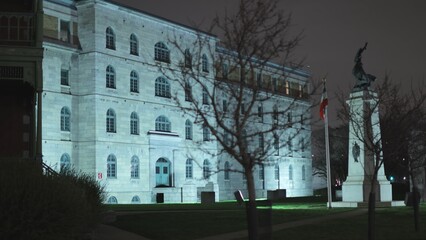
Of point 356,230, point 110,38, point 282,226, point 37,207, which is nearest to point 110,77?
point 110,38

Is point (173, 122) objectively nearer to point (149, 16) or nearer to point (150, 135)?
point (150, 135)

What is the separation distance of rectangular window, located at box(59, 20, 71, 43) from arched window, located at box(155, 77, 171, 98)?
31.1 ft

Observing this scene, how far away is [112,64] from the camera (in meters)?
51.0

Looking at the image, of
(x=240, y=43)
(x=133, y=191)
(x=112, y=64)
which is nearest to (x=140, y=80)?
(x=112, y=64)

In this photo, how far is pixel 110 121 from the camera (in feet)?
167

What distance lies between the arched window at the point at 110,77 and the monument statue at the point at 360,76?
2223 cm

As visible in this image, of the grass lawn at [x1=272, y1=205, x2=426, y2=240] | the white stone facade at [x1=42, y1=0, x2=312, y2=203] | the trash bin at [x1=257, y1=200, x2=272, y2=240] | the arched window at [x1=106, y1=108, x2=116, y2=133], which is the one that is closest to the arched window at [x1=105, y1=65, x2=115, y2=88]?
the white stone facade at [x1=42, y1=0, x2=312, y2=203]

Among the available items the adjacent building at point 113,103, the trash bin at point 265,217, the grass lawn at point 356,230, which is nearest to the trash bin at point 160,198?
the adjacent building at point 113,103

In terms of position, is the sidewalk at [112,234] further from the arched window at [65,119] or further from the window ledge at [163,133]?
the window ledge at [163,133]

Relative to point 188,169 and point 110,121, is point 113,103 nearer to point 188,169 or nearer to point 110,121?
point 110,121

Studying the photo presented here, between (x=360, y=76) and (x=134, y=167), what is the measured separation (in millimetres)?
23628

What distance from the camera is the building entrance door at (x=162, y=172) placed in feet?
180

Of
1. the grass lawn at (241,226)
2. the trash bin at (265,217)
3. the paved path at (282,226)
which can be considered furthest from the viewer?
the grass lawn at (241,226)

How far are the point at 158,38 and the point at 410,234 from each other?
131 ft
